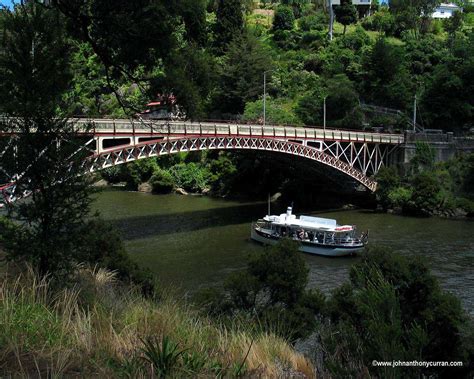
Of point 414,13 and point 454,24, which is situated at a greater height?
point 414,13

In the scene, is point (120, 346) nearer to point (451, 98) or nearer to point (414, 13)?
point (451, 98)

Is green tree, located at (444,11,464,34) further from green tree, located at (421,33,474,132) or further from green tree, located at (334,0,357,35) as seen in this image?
green tree, located at (421,33,474,132)

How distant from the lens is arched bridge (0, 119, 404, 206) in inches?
1234

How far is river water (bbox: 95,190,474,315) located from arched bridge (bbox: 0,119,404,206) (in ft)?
14.2

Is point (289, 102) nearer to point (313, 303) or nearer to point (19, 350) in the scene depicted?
point (313, 303)

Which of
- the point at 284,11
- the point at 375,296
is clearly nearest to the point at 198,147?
the point at 375,296

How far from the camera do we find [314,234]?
32.4 meters

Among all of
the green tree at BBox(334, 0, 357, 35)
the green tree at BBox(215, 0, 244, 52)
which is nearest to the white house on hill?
the green tree at BBox(334, 0, 357, 35)

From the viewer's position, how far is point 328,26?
304ft

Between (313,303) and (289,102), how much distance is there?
193ft

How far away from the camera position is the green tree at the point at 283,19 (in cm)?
9288

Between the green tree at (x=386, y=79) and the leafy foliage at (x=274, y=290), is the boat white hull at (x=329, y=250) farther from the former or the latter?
the green tree at (x=386, y=79)

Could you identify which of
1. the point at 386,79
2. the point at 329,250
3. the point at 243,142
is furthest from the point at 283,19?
the point at 329,250

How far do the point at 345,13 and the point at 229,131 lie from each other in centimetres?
5889
